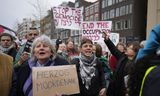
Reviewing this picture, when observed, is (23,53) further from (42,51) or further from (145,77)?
(145,77)

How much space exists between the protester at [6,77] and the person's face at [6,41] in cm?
281

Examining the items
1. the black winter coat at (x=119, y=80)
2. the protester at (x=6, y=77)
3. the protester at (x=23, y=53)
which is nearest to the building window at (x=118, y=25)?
the protester at (x=23, y=53)

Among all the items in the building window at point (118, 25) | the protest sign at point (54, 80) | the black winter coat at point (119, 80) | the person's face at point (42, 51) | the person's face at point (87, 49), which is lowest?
the building window at point (118, 25)

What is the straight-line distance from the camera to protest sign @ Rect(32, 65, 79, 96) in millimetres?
3773

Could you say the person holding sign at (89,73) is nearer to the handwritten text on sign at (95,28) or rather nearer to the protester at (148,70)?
the protester at (148,70)

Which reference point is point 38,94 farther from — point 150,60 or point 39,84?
point 150,60

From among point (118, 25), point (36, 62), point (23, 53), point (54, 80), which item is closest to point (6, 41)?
point (23, 53)

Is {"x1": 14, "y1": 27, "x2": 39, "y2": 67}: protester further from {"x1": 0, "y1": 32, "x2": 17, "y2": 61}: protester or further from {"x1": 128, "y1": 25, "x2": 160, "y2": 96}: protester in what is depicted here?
{"x1": 128, "y1": 25, "x2": 160, "y2": 96}: protester

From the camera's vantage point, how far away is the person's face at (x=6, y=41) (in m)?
6.55

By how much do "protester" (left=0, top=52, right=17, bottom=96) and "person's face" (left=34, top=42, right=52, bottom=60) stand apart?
33 cm

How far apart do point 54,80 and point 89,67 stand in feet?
5.02

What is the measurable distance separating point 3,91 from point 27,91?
0.95ft

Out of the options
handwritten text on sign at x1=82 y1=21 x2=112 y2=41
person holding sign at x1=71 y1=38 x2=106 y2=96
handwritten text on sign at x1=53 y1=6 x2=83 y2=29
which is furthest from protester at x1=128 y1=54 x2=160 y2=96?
handwritten text on sign at x1=53 y1=6 x2=83 y2=29

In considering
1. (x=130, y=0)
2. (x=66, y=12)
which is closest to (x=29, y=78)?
(x=66, y=12)
